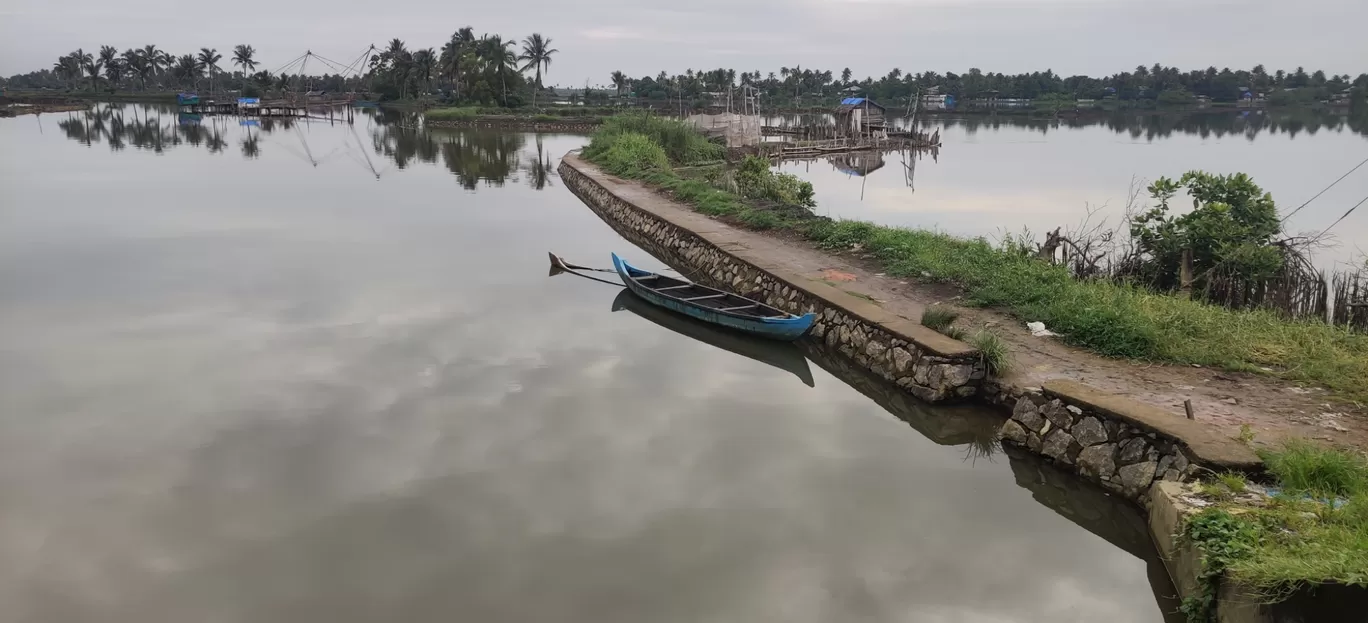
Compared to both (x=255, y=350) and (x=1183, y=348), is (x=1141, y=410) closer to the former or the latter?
(x=1183, y=348)

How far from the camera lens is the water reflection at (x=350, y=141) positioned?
98.2 ft

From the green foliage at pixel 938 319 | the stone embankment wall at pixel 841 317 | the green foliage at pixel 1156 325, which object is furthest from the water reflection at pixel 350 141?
the green foliage at pixel 938 319

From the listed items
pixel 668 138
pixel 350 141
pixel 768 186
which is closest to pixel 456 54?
pixel 350 141

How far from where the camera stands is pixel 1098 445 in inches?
253

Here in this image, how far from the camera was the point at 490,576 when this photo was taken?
522cm

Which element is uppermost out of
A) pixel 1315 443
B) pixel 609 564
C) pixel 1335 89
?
pixel 1335 89

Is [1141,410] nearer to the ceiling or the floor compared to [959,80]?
nearer to the floor

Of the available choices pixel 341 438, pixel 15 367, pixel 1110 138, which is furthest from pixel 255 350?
pixel 1110 138

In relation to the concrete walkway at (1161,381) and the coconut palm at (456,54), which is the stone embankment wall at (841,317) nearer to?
the concrete walkway at (1161,381)

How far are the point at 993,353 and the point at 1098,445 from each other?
1.64 meters

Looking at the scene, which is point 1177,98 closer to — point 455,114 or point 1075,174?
point 1075,174

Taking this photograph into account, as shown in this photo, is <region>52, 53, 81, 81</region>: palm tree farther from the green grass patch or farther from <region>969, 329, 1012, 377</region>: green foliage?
<region>969, 329, 1012, 377</region>: green foliage

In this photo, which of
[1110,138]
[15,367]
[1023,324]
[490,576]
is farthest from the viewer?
[1110,138]

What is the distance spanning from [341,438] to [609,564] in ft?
9.97
